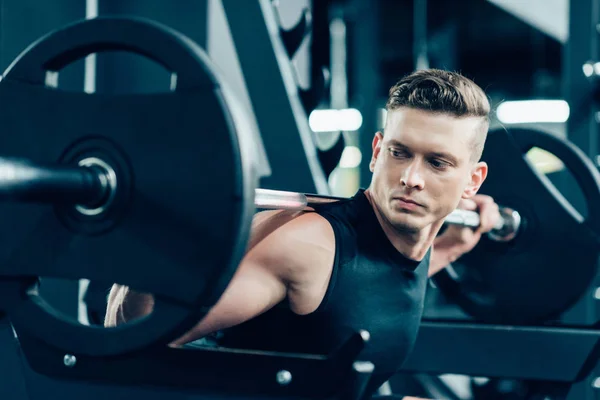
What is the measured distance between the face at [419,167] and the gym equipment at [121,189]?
1.58ft

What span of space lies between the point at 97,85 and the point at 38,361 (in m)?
0.85

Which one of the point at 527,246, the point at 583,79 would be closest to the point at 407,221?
the point at 527,246

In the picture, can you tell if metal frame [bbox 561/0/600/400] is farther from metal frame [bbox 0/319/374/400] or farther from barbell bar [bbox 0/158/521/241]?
barbell bar [bbox 0/158/521/241]

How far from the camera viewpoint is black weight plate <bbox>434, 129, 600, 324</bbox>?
1.90 m

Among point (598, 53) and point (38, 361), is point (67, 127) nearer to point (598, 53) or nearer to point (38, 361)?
point (38, 361)

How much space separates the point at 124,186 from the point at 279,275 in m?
0.31

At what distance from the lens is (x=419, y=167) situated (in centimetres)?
117

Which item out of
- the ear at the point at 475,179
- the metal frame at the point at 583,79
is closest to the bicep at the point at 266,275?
the ear at the point at 475,179

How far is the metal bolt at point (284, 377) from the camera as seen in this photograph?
88cm

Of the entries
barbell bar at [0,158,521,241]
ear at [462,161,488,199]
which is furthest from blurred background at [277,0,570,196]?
barbell bar at [0,158,521,241]

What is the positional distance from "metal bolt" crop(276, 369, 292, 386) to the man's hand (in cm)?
90

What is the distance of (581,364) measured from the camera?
172cm

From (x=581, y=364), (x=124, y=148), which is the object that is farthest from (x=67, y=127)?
(x=581, y=364)

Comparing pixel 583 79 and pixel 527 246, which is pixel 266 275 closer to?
pixel 527 246
